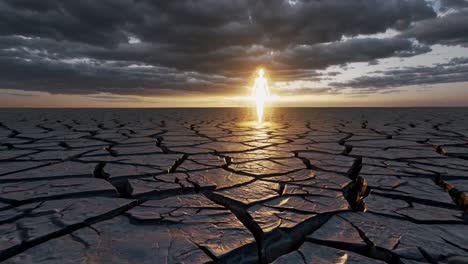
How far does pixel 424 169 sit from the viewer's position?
7.06 feet

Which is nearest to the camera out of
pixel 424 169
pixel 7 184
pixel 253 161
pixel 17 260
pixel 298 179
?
pixel 17 260

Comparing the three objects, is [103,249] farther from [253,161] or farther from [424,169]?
[424,169]

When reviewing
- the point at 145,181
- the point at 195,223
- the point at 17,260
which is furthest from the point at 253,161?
the point at 17,260

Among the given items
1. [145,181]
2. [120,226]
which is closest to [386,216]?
[120,226]

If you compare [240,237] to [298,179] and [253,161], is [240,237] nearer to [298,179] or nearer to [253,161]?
[298,179]

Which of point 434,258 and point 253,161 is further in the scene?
point 253,161

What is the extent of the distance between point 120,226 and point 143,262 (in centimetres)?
30

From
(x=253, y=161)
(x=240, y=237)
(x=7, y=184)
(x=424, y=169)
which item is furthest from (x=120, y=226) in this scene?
(x=424, y=169)

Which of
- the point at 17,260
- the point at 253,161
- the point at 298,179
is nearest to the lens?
the point at 17,260

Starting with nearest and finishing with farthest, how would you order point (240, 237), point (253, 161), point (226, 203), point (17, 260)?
point (17, 260)
point (240, 237)
point (226, 203)
point (253, 161)

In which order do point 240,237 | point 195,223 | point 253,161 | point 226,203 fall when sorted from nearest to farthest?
point 240,237, point 195,223, point 226,203, point 253,161

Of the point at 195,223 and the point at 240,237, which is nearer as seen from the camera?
the point at 240,237

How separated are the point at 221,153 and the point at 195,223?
1663 mm

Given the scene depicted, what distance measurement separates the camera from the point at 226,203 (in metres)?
1.50
